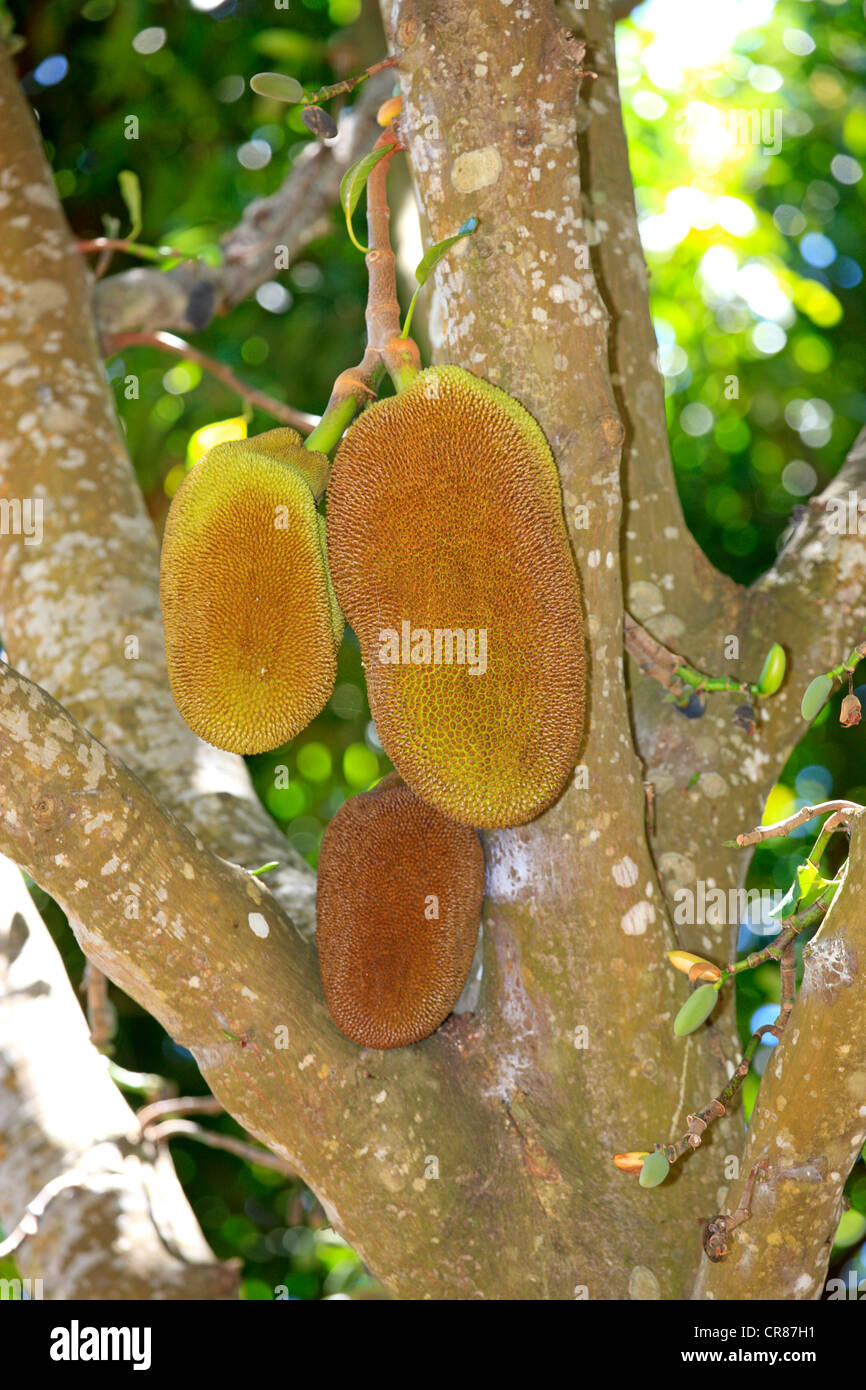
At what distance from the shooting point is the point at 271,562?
106cm

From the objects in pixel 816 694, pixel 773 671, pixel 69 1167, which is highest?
pixel 816 694

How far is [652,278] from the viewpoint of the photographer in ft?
8.52

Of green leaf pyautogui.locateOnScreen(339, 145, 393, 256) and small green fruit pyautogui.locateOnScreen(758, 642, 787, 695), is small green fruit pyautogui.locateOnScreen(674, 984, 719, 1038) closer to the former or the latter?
small green fruit pyautogui.locateOnScreen(758, 642, 787, 695)

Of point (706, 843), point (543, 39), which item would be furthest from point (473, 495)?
point (706, 843)

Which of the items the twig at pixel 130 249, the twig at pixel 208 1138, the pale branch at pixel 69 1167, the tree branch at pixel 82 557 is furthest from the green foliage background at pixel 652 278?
the pale branch at pixel 69 1167

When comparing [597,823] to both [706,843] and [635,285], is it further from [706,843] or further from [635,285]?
[635,285]

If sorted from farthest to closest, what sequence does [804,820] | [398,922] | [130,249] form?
[130,249], [398,922], [804,820]

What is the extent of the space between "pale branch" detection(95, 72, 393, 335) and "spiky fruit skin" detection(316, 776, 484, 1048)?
1222 mm

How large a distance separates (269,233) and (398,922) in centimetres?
152

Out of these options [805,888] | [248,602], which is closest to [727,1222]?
[805,888]

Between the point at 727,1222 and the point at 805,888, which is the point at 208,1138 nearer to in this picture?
the point at 727,1222

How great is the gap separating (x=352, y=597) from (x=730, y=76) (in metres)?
2.03

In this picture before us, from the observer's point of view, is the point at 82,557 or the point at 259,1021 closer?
the point at 259,1021

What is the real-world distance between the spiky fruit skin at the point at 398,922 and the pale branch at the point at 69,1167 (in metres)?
0.44
